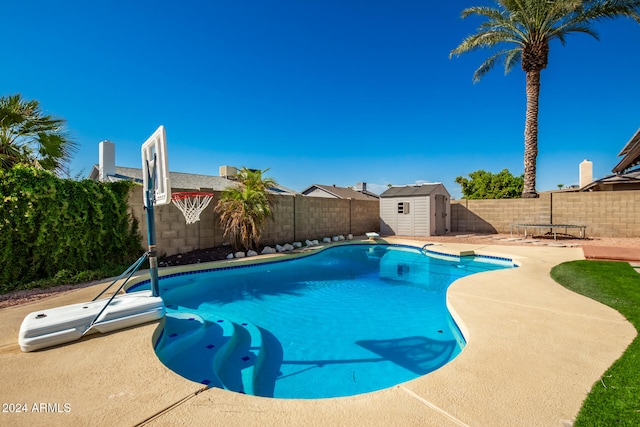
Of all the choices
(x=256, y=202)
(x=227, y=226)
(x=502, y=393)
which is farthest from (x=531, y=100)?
(x=502, y=393)

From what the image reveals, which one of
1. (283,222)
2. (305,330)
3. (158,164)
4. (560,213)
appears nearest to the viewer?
(158,164)

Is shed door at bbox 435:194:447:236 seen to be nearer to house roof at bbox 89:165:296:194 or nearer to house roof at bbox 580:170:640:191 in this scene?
house roof at bbox 580:170:640:191

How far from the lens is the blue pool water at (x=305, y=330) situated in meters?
3.21

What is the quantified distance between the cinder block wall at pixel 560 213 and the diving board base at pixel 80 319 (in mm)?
16091

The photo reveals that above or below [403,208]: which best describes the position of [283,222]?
below

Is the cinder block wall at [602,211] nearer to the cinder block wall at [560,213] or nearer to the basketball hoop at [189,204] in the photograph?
the cinder block wall at [560,213]

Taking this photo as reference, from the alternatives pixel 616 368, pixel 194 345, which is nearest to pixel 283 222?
pixel 194 345

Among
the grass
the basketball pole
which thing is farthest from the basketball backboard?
the grass

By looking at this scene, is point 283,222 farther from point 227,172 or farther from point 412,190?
point 227,172

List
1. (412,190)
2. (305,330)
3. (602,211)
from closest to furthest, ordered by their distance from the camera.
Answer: (305,330)
(602,211)
(412,190)

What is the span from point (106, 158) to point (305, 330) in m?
12.9

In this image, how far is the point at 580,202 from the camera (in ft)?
42.7

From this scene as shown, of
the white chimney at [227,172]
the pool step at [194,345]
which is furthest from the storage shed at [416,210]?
the pool step at [194,345]

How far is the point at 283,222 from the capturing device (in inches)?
456
